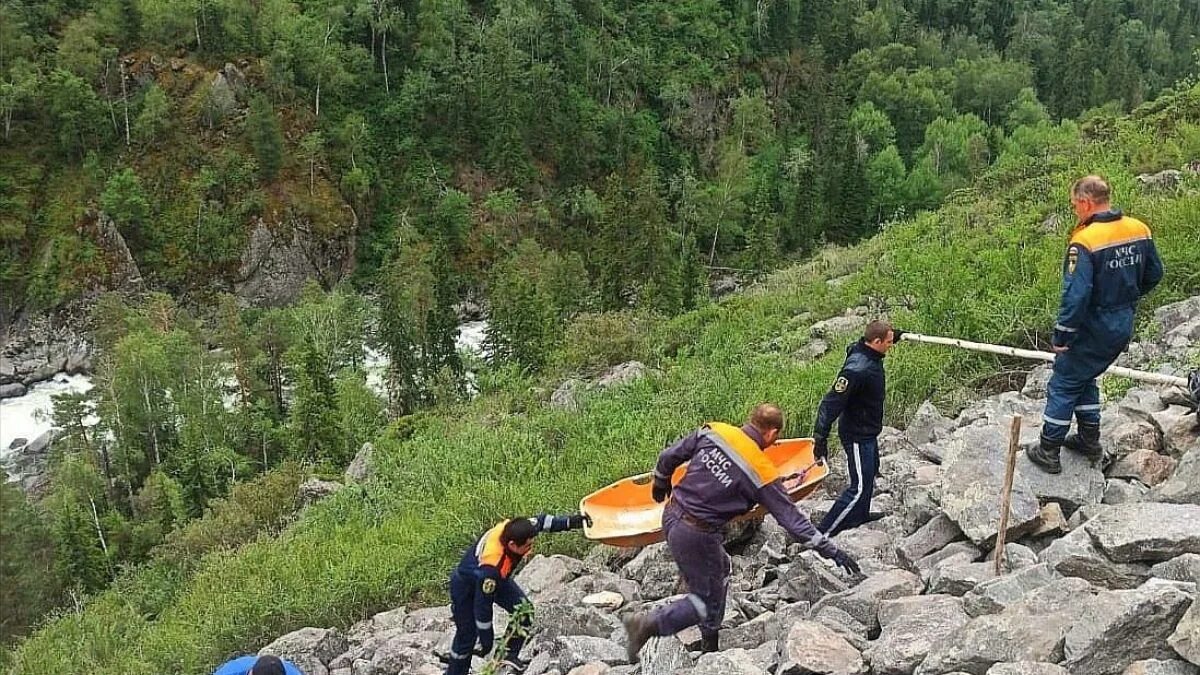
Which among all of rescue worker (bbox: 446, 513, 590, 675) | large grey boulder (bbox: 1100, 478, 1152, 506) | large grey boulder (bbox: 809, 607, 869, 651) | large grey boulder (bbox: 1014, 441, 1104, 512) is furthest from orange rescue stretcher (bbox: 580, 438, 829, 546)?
large grey boulder (bbox: 1100, 478, 1152, 506)

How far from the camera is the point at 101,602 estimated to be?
1775 centimetres

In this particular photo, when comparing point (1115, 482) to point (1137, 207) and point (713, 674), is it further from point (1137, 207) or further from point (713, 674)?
point (1137, 207)

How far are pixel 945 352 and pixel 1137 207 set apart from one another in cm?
419

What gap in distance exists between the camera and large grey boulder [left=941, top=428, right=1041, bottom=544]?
5.78m

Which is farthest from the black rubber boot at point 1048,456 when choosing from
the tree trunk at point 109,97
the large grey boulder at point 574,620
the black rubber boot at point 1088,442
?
the tree trunk at point 109,97

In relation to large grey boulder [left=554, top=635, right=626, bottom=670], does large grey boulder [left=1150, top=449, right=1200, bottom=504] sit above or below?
above

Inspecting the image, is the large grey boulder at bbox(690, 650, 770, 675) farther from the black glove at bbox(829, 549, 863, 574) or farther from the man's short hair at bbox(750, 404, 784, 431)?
the man's short hair at bbox(750, 404, 784, 431)

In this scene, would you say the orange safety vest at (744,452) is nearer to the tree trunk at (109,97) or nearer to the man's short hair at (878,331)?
the man's short hair at (878,331)

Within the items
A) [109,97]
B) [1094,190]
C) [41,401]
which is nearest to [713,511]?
[1094,190]

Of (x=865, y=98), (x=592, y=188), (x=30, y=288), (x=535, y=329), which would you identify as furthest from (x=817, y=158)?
(x=30, y=288)

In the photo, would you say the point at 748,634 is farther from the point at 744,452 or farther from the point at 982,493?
the point at 982,493

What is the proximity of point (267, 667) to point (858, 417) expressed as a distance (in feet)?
14.5

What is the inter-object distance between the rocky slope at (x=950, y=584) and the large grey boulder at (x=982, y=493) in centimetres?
1

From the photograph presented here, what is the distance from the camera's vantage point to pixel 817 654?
489 centimetres
